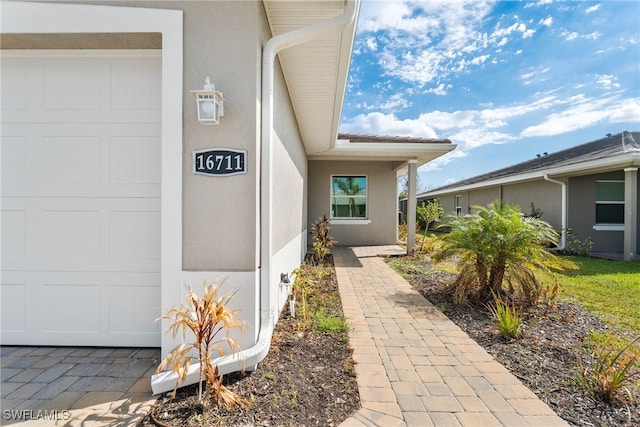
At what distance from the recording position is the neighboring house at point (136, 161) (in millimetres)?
2404

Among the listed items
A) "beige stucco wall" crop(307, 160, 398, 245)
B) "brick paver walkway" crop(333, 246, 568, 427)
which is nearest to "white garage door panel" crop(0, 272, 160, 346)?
"brick paver walkway" crop(333, 246, 568, 427)

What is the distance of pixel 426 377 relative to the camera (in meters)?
2.41

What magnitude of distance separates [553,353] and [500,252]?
152 centimetres

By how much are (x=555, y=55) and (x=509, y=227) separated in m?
8.12

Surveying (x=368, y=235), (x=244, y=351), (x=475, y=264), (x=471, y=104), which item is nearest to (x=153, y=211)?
(x=244, y=351)

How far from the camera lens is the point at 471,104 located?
15.5m

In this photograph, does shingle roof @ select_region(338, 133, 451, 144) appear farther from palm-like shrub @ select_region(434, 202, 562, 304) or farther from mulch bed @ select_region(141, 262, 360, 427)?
mulch bed @ select_region(141, 262, 360, 427)

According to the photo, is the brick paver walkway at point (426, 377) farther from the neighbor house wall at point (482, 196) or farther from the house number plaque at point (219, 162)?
the neighbor house wall at point (482, 196)

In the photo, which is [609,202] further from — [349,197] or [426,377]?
[426,377]

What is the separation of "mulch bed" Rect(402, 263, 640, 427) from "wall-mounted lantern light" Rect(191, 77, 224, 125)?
3355mm

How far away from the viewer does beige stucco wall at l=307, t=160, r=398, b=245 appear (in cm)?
1013

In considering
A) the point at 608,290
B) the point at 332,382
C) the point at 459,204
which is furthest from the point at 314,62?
the point at 459,204

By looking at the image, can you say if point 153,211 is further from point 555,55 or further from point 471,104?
point 471,104

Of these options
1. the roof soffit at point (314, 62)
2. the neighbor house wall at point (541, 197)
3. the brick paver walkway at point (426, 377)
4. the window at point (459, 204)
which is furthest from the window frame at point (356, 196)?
the window at point (459, 204)
